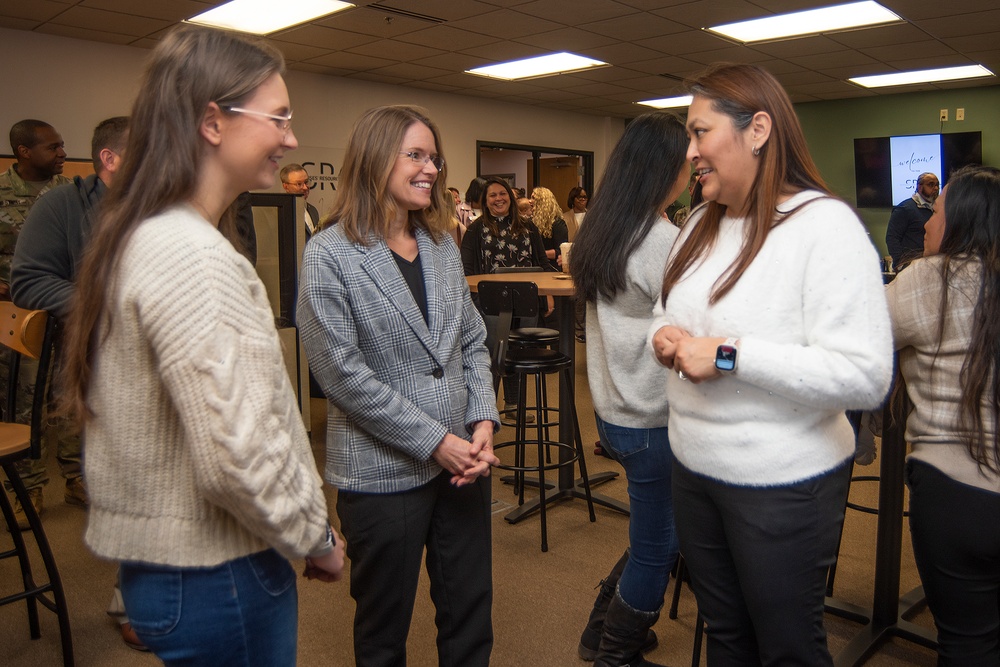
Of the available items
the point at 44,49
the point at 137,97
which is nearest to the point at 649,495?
the point at 137,97

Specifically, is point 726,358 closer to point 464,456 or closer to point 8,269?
point 464,456

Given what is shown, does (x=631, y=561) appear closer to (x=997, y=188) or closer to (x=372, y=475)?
(x=372, y=475)

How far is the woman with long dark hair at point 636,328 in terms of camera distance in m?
1.85

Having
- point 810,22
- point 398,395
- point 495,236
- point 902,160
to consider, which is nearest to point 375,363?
point 398,395

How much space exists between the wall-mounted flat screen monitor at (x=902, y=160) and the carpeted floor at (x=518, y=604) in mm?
7380

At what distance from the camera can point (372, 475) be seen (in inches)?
60.8

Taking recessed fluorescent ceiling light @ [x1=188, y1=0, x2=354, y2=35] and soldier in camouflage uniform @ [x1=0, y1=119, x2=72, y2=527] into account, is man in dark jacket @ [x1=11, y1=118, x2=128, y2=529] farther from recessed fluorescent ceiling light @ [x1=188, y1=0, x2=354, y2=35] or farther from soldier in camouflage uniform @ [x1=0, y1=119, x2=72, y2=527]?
recessed fluorescent ceiling light @ [x1=188, y1=0, x2=354, y2=35]

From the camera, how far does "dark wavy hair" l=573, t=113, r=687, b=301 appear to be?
1848 millimetres

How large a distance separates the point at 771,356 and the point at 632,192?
0.80m

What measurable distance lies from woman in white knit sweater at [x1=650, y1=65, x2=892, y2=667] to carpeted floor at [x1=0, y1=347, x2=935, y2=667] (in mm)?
1059

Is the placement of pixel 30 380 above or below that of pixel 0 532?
above

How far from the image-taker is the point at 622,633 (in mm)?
1925

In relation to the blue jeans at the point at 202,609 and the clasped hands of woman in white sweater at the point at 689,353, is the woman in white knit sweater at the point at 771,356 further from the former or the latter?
the blue jeans at the point at 202,609

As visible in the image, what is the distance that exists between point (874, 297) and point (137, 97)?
108 centimetres
